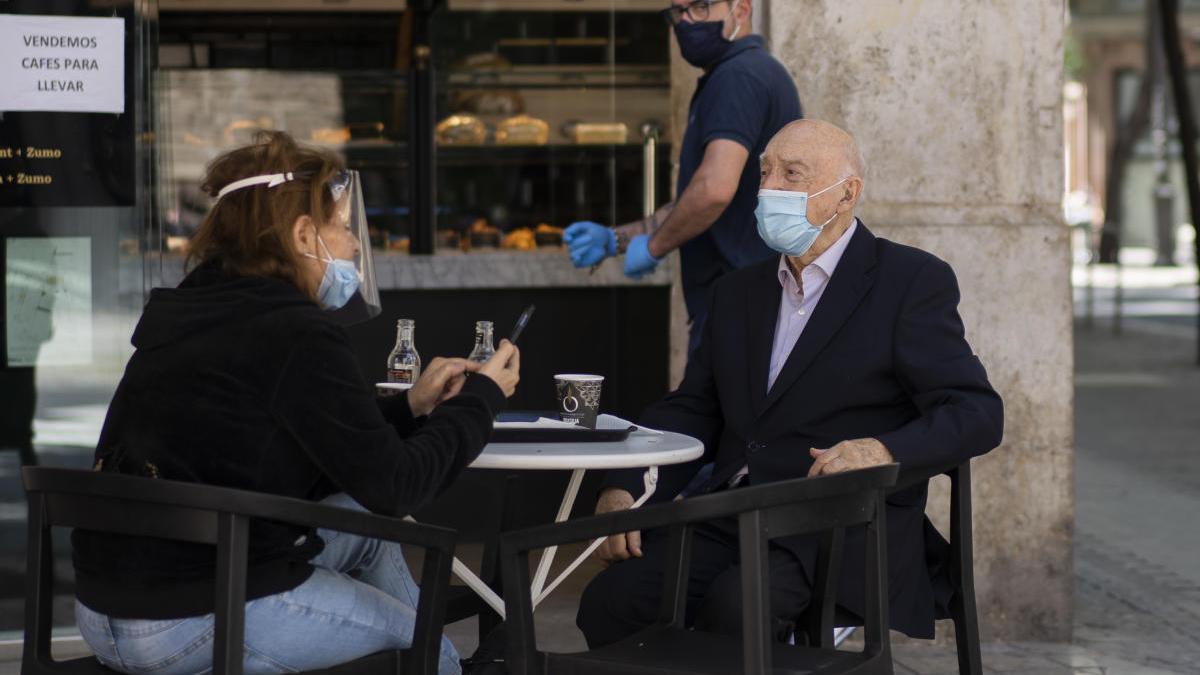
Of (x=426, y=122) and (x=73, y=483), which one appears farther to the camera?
(x=426, y=122)

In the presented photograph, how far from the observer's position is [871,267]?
143 inches

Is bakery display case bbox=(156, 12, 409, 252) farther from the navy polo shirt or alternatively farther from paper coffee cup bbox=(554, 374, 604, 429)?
paper coffee cup bbox=(554, 374, 604, 429)

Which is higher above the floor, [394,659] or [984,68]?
[984,68]

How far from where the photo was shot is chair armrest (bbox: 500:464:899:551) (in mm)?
2645

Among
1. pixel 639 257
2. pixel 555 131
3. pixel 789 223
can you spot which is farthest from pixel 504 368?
pixel 555 131

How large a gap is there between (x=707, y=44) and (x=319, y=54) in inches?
191

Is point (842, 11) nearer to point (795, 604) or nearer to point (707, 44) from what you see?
point (707, 44)

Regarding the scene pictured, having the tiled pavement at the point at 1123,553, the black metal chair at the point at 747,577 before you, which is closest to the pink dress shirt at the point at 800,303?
the black metal chair at the point at 747,577

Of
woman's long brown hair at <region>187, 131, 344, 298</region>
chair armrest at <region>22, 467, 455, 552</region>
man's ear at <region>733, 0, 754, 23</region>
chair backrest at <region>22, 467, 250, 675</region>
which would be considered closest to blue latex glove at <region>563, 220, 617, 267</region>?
man's ear at <region>733, 0, 754, 23</region>

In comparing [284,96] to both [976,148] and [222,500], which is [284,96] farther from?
[222,500]

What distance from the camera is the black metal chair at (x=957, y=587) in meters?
3.24

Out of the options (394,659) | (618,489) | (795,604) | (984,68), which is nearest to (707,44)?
(984,68)

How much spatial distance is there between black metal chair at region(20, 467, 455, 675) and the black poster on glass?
8.28 feet

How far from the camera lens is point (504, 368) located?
3.22m
